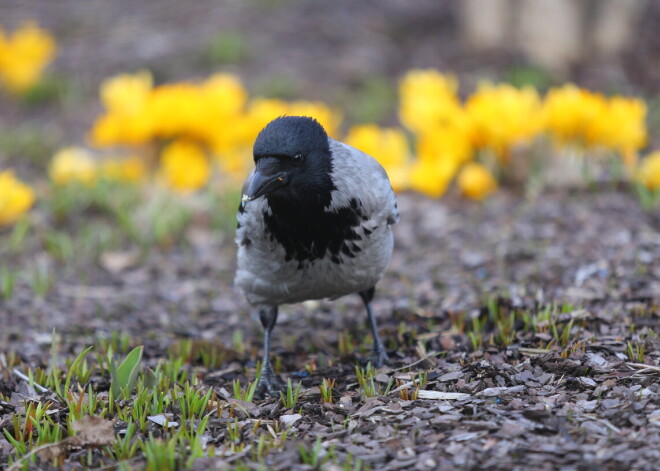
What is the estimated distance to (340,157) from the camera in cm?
363

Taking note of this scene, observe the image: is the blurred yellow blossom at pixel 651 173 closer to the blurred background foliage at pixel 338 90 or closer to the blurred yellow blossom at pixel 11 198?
the blurred background foliage at pixel 338 90

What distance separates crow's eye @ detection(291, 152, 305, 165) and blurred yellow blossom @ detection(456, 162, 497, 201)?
9.61 feet

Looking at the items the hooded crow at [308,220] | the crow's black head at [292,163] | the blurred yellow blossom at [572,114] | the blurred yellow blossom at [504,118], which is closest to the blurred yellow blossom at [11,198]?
the hooded crow at [308,220]

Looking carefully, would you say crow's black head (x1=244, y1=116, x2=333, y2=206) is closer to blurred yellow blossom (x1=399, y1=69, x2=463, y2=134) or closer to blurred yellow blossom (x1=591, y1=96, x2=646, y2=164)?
blurred yellow blossom (x1=399, y1=69, x2=463, y2=134)

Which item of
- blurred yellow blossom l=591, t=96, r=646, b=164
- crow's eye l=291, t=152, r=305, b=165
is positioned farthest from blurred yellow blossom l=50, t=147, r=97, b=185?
blurred yellow blossom l=591, t=96, r=646, b=164

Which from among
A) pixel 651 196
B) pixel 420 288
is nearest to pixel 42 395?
pixel 420 288

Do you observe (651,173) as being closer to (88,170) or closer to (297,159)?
(297,159)

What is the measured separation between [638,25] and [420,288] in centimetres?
513

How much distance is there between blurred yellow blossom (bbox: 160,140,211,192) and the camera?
21.2ft

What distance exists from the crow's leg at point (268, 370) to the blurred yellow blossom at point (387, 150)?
7.24 ft

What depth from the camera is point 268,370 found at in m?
3.88

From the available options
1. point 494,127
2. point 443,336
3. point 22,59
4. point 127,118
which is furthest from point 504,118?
point 22,59

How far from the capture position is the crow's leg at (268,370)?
12.2 ft

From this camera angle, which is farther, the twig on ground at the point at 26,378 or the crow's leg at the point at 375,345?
the crow's leg at the point at 375,345
